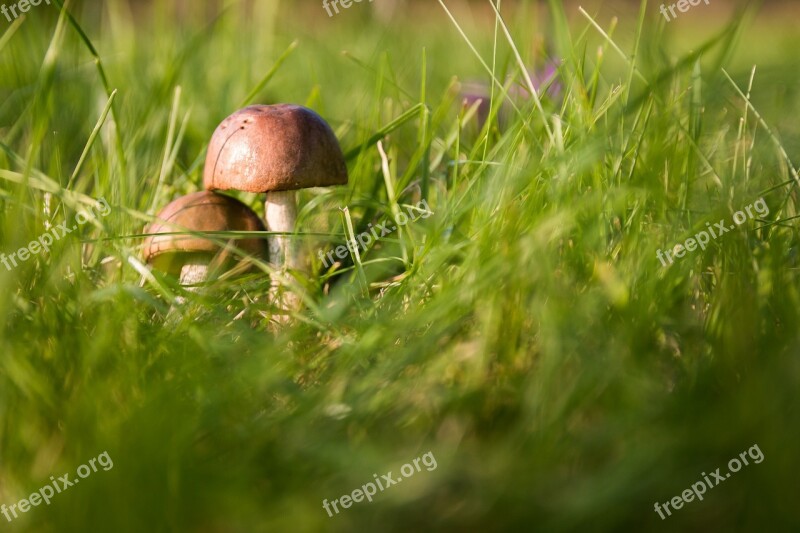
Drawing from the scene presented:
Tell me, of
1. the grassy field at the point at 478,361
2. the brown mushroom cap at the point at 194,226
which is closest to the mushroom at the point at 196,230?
the brown mushroom cap at the point at 194,226

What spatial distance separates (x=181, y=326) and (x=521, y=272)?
72 cm

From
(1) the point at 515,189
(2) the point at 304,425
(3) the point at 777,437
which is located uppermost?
(1) the point at 515,189

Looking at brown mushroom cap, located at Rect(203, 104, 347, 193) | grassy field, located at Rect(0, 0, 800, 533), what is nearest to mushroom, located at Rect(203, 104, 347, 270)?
brown mushroom cap, located at Rect(203, 104, 347, 193)

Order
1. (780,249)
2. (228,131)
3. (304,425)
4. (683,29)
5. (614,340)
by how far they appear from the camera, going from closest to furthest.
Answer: (304,425), (614,340), (780,249), (228,131), (683,29)

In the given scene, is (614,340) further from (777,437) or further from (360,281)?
(360,281)

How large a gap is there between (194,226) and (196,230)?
44 millimetres

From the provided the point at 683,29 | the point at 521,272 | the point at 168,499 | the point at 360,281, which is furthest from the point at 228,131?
the point at 683,29

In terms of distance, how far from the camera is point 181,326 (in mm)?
1531

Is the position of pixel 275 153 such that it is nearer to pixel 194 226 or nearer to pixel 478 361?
pixel 194 226

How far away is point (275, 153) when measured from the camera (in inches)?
76.3

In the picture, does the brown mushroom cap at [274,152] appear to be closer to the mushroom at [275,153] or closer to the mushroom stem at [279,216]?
the mushroom at [275,153]

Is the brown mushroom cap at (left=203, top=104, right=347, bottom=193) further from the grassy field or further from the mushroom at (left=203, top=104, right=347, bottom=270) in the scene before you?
the grassy field

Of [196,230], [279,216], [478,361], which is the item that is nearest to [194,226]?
[196,230]

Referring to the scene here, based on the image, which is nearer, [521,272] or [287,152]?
[521,272]
